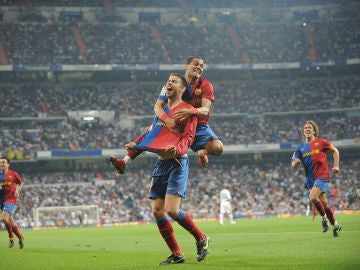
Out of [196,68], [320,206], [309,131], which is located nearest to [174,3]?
[309,131]

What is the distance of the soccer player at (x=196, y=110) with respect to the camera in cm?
1081

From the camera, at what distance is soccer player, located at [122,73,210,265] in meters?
10.9

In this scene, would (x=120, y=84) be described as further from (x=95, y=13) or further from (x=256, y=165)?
(x=256, y=165)

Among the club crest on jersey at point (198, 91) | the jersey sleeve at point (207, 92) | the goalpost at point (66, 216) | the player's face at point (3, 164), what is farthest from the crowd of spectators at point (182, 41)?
the jersey sleeve at point (207, 92)

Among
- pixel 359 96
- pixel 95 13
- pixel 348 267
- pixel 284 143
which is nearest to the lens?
pixel 348 267

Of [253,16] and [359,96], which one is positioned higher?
[253,16]

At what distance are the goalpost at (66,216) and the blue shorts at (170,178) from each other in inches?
1565

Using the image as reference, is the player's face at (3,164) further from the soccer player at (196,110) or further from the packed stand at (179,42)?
the packed stand at (179,42)

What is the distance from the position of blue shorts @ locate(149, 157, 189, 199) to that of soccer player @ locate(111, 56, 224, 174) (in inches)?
20.1

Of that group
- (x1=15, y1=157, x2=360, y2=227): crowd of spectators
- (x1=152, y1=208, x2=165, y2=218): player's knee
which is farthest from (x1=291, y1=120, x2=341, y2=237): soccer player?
(x1=15, y1=157, x2=360, y2=227): crowd of spectators

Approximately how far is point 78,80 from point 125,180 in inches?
615

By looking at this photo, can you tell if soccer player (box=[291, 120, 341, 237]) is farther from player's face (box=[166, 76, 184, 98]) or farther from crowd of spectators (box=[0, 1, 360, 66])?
crowd of spectators (box=[0, 1, 360, 66])

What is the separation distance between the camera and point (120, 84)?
7250 cm

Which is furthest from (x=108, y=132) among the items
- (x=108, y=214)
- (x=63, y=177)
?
(x=108, y=214)
